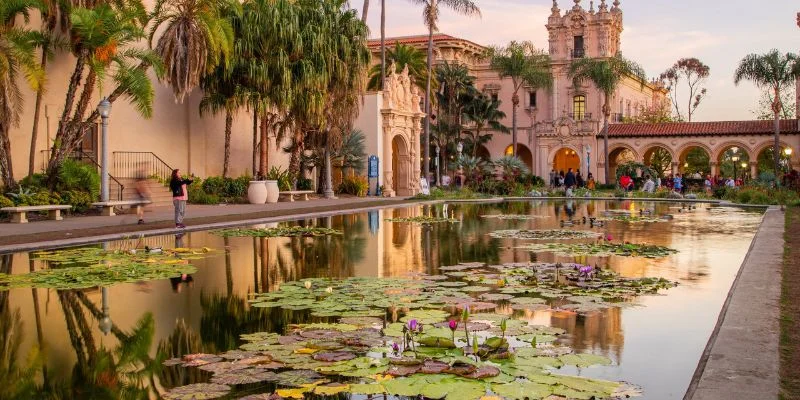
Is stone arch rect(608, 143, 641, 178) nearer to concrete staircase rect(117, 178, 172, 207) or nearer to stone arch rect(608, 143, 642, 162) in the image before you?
stone arch rect(608, 143, 642, 162)

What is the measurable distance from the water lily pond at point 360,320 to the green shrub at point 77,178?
951cm

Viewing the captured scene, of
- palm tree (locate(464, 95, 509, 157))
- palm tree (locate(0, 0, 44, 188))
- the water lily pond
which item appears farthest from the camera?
palm tree (locate(464, 95, 509, 157))

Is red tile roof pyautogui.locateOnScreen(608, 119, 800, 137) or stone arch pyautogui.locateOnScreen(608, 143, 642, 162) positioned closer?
red tile roof pyautogui.locateOnScreen(608, 119, 800, 137)

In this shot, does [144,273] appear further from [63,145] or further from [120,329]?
[63,145]

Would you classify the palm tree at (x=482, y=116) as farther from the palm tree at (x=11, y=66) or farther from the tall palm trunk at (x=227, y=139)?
the palm tree at (x=11, y=66)

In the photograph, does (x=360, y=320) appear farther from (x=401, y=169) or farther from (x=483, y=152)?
(x=483, y=152)

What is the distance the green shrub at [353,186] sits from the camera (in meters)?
41.9

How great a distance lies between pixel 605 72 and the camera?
2366 inches

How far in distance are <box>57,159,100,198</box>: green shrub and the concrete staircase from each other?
12.1ft

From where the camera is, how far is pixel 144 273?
37.4 ft

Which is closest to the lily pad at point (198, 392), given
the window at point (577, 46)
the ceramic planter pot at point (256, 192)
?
the ceramic planter pot at point (256, 192)

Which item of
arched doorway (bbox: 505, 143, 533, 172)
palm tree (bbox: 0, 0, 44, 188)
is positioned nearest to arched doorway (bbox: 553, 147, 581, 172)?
arched doorway (bbox: 505, 143, 533, 172)

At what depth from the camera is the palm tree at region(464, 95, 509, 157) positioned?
202 feet

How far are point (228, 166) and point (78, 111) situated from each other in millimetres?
11439
